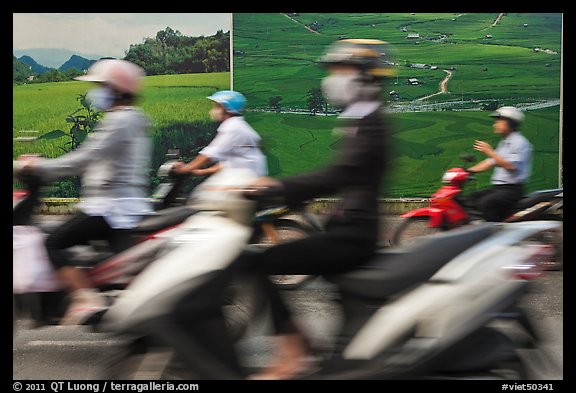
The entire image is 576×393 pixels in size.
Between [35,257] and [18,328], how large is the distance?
88 cm

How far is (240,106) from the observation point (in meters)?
6.81

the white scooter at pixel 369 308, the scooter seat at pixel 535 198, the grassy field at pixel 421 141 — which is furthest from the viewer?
the grassy field at pixel 421 141

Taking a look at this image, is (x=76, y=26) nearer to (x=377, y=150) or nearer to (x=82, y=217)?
(x=82, y=217)

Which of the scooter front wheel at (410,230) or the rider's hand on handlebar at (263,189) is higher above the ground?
the rider's hand on handlebar at (263,189)

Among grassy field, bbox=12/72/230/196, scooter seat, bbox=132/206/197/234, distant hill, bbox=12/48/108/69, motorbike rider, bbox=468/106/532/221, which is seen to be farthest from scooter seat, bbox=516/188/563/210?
distant hill, bbox=12/48/108/69

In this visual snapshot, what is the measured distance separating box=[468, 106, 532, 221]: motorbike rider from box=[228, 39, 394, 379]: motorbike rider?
378 cm

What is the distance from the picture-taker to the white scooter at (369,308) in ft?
11.7

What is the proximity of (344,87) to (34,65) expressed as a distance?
31.1ft

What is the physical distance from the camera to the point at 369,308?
147 inches

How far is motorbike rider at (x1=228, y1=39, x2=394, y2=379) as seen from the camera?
371 cm

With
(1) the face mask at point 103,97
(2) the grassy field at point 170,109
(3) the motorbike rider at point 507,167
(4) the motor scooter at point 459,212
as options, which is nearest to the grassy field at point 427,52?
(2) the grassy field at point 170,109

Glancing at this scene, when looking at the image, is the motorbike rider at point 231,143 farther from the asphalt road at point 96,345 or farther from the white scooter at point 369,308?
the white scooter at point 369,308

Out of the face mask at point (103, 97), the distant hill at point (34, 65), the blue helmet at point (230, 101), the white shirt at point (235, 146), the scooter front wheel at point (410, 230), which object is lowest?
the scooter front wheel at point (410, 230)
